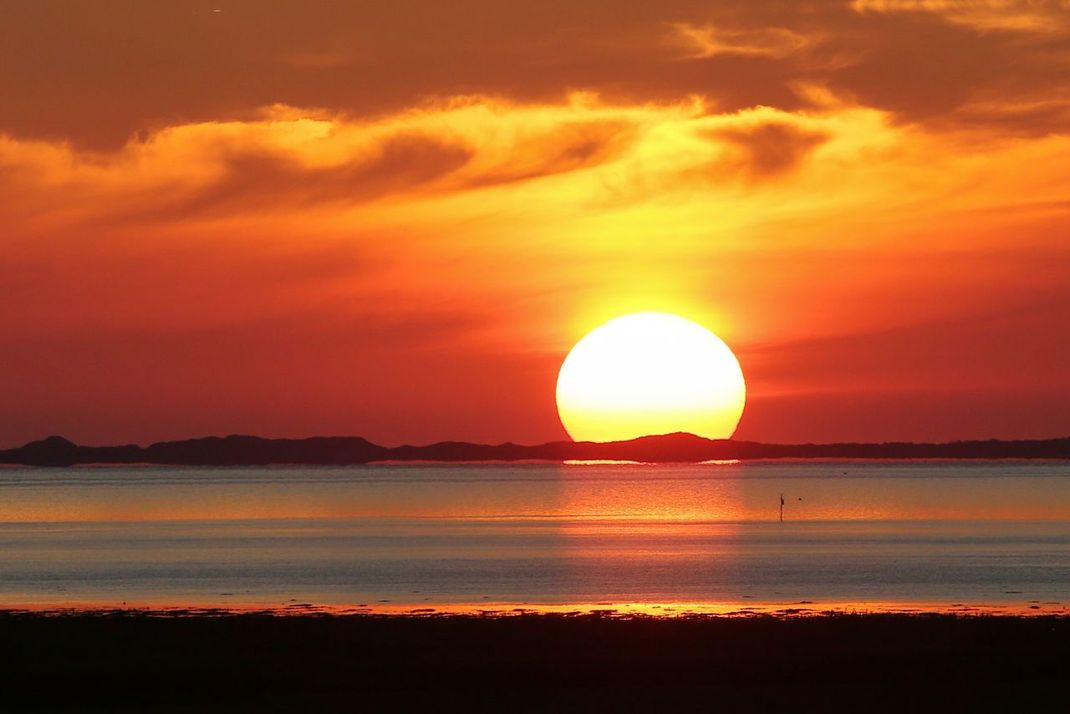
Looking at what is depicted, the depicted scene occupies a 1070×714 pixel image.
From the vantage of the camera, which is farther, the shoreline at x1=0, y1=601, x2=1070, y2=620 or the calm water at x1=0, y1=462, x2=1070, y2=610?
the calm water at x1=0, y1=462, x2=1070, y2=610

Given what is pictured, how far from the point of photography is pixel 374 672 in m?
22.5

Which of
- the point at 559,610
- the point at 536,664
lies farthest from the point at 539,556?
the point at 536,664

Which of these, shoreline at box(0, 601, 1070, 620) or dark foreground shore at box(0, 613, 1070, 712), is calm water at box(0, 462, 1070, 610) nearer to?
shoreline at box(0, 601, 1070, 620)

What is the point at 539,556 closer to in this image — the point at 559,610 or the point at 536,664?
the point at 559,610

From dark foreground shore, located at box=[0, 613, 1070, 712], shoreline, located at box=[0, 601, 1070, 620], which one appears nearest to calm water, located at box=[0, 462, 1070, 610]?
shoreline, located at box=[0, 601, 1070, 620]

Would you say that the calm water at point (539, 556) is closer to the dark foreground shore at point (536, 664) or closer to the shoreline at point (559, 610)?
the shoreline at point (559, 610)

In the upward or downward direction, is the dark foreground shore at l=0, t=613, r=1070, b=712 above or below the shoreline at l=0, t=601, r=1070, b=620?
above

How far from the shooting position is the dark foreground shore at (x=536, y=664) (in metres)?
19.5

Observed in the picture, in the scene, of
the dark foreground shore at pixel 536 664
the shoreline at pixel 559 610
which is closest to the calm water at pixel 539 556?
the shoreline at pixel 559 610

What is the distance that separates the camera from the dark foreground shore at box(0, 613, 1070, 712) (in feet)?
63.8

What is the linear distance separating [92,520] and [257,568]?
197 ft

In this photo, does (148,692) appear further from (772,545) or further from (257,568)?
(772,545)

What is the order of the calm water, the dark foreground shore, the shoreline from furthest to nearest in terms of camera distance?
the calm water
the shoreline
the dark foreground shore

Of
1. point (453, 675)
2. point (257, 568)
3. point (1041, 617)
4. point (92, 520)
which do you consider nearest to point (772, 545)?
point (257, 568)
